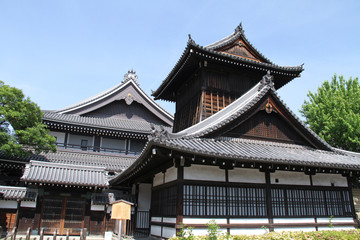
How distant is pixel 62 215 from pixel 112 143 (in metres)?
8.85

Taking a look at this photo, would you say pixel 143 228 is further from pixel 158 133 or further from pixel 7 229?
pixel 158 133

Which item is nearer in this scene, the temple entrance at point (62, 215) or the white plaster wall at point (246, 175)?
the white plaster wall at point (246, 175)

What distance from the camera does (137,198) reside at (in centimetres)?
2005

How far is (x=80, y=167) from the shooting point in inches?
749

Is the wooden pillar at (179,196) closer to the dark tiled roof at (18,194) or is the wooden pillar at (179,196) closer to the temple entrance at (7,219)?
the dark tiled roof at (18,194)

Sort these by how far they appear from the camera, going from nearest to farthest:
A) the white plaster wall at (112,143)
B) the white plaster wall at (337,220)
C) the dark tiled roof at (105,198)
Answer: the white plaster wall at (337,220)
the dark tiled roof at (105,198)
the white plaster wall at (112,143)

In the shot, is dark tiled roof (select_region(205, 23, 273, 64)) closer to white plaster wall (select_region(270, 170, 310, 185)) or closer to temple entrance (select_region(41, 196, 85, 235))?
white plaster wall (select_region(270, 170, 310, 185))

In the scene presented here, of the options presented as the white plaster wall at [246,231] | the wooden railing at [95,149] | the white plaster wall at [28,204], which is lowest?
the white plaster wall at [246,231]

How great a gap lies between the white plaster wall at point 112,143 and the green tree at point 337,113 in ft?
66.3

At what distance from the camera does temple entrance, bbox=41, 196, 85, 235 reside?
17.3 m

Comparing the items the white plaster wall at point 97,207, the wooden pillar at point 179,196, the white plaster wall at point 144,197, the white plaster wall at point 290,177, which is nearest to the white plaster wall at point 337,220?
the white plaster wall at point 290,177

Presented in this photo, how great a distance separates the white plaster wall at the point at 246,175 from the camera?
13277 millimetres

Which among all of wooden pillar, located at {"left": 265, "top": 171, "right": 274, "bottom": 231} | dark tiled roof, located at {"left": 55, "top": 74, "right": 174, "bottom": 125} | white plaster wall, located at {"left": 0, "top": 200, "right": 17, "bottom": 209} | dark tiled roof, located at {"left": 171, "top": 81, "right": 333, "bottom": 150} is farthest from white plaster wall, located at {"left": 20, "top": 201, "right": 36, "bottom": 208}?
wooden pillar, located at {"left": 265, "top": 171, "right": 274, "bottom": 231}

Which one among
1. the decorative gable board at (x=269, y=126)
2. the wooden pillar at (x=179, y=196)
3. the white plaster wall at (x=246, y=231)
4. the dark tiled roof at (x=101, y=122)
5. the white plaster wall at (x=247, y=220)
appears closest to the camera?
the wooden pillar at (x=179, y=196)
